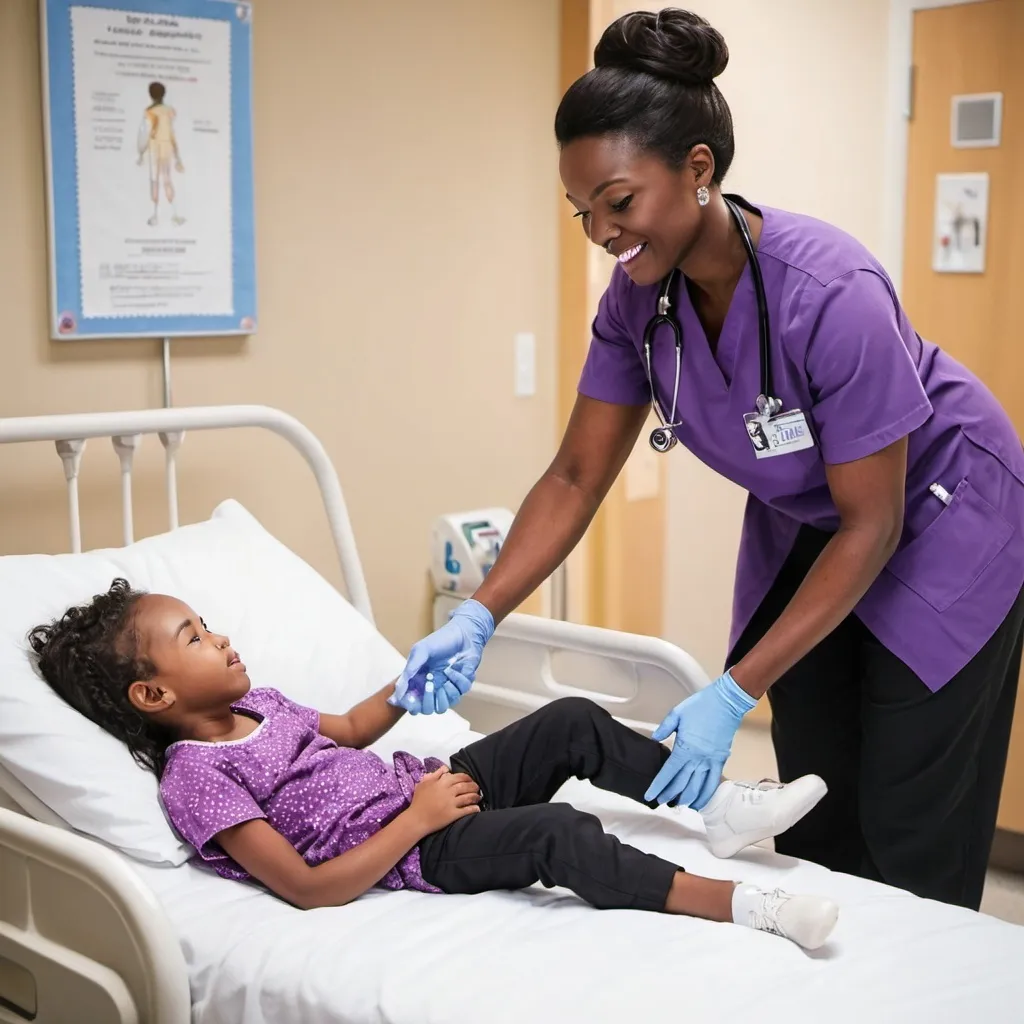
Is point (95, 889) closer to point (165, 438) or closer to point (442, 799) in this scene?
point (442, 799)

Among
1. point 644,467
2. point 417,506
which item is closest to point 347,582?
point 417,506

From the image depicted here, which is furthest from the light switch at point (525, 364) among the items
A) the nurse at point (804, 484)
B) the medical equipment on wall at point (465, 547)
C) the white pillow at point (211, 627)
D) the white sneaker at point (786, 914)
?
the white sneaker at point (786, 914)

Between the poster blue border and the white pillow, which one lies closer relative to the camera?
the white pillow

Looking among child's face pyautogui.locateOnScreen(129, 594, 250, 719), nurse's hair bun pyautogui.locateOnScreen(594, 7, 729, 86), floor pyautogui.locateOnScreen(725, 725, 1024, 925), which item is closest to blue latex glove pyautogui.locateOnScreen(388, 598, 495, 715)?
child's face pyautogui.locateOnScreen(129, 594, 250, 719)

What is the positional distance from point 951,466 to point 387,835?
2.85 ft

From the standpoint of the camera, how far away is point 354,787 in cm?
163

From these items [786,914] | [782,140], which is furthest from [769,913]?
[782,140]

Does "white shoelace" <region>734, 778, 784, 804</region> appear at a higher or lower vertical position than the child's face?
lower

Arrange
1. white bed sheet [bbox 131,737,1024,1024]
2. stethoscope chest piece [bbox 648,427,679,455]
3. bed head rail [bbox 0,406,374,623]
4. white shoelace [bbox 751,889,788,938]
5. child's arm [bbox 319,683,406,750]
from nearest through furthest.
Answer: white bed sheet [bbox 131,737,1024,1024]
white shoelace [bbox 751,889,788,938]
stethoscope chest piece [bbox 648,427,679,455]
child's arm [bbox 319,683,406,750]
bed head rail [bbox 0,406,374,623]

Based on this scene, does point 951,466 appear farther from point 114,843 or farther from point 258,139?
point 258,139

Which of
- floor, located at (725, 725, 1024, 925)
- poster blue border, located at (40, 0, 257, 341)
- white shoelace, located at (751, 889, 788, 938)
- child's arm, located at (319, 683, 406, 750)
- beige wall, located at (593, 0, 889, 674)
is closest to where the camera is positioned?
white shoelace, located at (751, 889, 788, 938)

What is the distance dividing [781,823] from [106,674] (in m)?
0.88

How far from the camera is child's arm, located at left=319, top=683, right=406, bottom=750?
1757mm

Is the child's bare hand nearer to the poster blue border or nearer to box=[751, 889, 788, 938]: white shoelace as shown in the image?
box=[751, 889, 788, 938]: white shoelace
